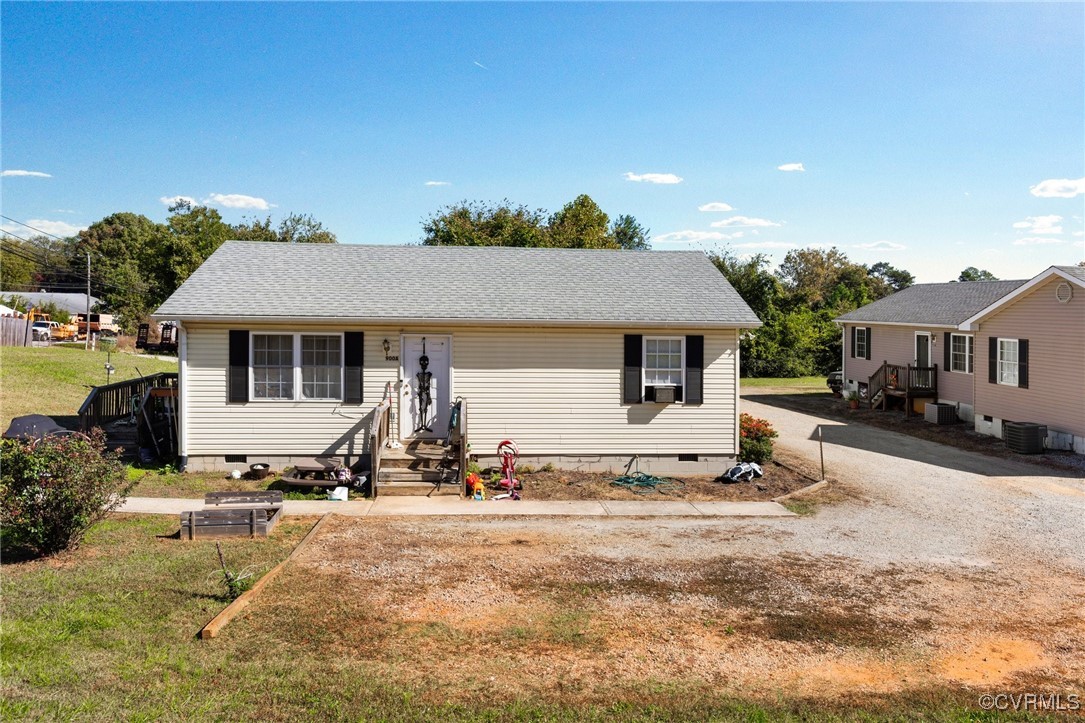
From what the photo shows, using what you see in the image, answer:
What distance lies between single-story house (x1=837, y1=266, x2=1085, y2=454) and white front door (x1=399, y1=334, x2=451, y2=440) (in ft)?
47.6

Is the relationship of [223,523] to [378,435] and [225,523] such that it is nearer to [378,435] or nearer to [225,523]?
[225,523]

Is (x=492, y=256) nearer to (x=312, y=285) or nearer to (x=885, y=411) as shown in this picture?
(x=312, y=285)

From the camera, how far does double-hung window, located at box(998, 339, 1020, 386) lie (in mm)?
19172

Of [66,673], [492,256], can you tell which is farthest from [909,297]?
[66,673]

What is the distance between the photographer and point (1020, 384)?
61.9 ft

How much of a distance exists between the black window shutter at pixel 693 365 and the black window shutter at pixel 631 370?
97 cm

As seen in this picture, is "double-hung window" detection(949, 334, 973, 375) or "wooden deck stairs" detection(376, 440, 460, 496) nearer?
"wooden deck stairs" detection(376, 440, 460, 496)

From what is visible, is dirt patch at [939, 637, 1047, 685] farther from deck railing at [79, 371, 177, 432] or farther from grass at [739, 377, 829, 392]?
grass at [739, 377, 829, 392]

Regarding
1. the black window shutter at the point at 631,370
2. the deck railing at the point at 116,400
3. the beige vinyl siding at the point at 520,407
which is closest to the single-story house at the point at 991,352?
the beige vinyl siding at the point at 520,407

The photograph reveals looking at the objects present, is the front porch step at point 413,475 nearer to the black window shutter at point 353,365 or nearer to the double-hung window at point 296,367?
the black window shutter at point 353,365

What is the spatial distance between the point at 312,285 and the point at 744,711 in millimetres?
12105

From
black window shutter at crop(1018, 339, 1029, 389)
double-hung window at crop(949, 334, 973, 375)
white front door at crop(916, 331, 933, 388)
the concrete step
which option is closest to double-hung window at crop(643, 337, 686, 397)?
the concrete step

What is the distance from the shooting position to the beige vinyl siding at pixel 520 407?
1395cm

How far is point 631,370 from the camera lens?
47.7ft
